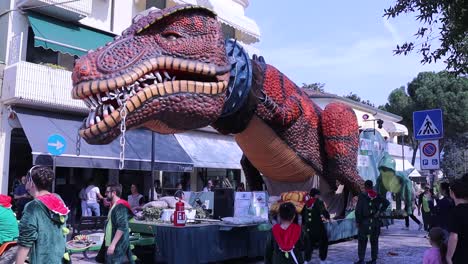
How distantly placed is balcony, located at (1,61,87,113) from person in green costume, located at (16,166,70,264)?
34.0 feet

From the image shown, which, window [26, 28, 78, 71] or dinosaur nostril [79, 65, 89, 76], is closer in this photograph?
dinosaur nostril [79, 65, 89, 76]

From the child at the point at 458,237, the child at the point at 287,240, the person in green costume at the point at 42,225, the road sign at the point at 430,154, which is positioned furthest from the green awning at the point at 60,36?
the child at the point at 458,237

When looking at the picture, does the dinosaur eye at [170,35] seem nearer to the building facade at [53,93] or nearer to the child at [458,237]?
the child at [458,237]

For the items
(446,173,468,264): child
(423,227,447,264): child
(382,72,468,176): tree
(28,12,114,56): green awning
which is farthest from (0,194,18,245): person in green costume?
(382,72,468,176): tree

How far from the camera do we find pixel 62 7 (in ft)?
46.2

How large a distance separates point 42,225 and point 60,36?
11547mm

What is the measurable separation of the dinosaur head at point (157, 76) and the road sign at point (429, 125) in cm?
357

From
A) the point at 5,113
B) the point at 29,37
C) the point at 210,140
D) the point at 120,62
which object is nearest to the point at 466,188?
the point at 120,62

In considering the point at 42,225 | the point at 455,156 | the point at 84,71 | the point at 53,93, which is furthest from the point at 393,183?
the point at 455,156

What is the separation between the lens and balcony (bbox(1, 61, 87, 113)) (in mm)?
13242

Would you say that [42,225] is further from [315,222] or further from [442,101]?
[442,101]

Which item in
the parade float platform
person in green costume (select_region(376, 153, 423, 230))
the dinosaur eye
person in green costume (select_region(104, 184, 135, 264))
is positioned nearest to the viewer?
person in green costume (select_region(104, 184, 135, 264))

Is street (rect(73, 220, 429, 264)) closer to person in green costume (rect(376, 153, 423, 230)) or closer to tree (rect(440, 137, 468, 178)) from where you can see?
person in green costume (rect(376, 153, 423, 230))

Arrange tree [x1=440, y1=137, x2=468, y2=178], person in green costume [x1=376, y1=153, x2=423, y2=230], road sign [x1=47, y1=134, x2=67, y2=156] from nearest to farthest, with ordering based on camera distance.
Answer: road sign [x1=47, y1=134, x2=67, y2=156] → person in green costume [x1=376, y1=153, x2=423, y2=230] → tree [x1=440, y1=137, x2=468, y2=178]
